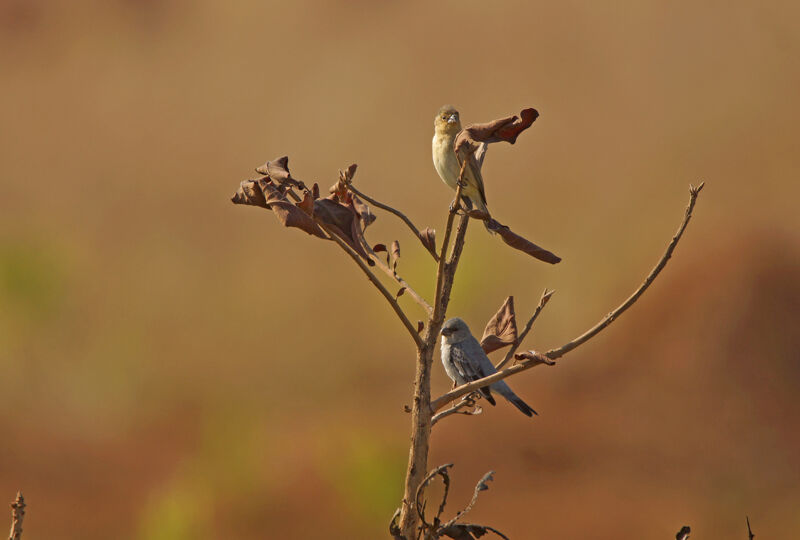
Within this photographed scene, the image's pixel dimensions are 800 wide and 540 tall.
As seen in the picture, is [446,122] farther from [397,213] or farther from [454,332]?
[397,213]

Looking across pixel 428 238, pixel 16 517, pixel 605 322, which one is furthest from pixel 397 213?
pixel 16 517

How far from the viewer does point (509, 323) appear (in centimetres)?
129

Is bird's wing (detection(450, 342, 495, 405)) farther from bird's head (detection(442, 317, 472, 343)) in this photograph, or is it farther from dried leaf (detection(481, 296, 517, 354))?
dried leaf (detection(481, 296, 517, 354))

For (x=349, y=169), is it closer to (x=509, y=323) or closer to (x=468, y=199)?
(x=509, y=323)

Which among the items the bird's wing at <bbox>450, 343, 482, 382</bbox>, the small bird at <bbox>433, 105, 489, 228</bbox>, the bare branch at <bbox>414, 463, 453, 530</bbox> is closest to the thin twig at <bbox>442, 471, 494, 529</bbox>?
the bare branch at <bbox>414, 463, 453, 530</bbox>

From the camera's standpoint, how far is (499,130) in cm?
97

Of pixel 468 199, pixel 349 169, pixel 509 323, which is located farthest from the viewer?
pixel 468 199

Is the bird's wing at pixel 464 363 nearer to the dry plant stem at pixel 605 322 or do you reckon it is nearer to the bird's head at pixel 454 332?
the bird's head at pixel 454 332

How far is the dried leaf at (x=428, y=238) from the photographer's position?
3.70 feet

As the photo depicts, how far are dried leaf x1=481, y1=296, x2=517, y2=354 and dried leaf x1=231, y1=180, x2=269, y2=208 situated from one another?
1.43 feet

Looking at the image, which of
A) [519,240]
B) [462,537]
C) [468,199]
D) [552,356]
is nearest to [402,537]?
[462,537]

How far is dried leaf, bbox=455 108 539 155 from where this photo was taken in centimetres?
96

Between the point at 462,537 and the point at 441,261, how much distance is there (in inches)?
15.3

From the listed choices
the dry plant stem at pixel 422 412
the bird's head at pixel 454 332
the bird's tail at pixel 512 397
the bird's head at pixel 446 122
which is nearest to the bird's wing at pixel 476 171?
the bird's head at pixel 446 122
